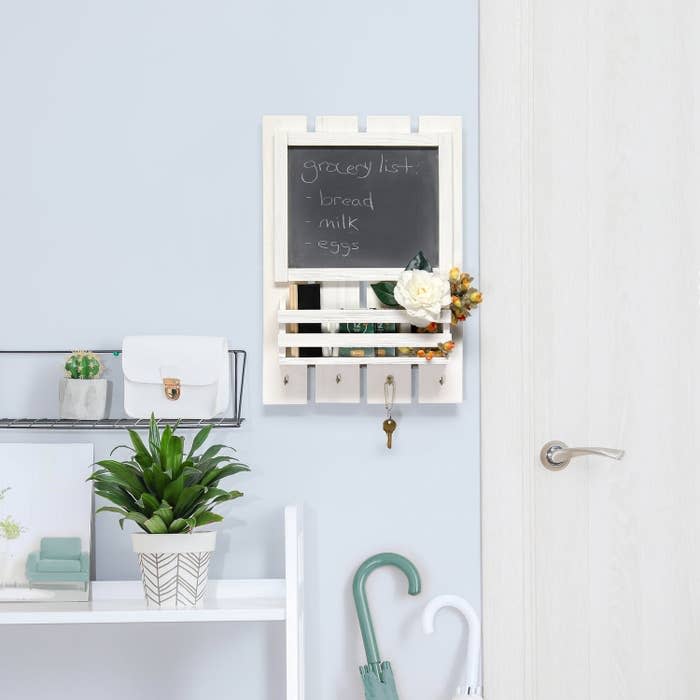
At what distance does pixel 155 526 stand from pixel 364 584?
1.27ft

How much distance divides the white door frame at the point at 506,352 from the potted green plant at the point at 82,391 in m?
0.69

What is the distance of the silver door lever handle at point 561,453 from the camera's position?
1491mm

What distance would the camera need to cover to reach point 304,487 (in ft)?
4.92

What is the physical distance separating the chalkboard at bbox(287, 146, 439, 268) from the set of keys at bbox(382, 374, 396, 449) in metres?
0.21

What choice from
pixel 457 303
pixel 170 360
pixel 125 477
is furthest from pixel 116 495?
pixel 457 303

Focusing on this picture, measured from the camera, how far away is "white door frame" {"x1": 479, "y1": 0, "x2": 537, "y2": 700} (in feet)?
4.91

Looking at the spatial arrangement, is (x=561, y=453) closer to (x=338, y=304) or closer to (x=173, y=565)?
(x=338, y=304)

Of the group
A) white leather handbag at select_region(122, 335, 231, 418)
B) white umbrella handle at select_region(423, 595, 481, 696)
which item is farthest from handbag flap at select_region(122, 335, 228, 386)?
white umbrella handle at select_region(423, 595, 481, 696)

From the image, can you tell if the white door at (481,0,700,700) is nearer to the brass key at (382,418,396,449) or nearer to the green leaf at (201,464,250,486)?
the brass key at (382,418,396,449)

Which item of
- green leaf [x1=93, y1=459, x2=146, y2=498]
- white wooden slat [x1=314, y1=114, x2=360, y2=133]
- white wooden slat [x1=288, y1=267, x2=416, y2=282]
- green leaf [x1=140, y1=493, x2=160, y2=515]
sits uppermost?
white wooden slat [x1=314, y1=114, x2=360, y2=133]

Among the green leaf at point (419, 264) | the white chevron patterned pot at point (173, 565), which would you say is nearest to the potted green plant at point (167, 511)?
the white chevron patterned pot at point (173, 565)

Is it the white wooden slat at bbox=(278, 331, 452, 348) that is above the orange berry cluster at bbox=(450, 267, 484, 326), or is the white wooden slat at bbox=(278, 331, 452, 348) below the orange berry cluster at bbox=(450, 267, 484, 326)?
below

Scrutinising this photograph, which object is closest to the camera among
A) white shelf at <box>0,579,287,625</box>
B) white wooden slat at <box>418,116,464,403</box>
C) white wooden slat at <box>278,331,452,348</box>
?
white shelf at <box>0,579,287,625</box>

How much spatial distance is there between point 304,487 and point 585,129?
84 centimetres
